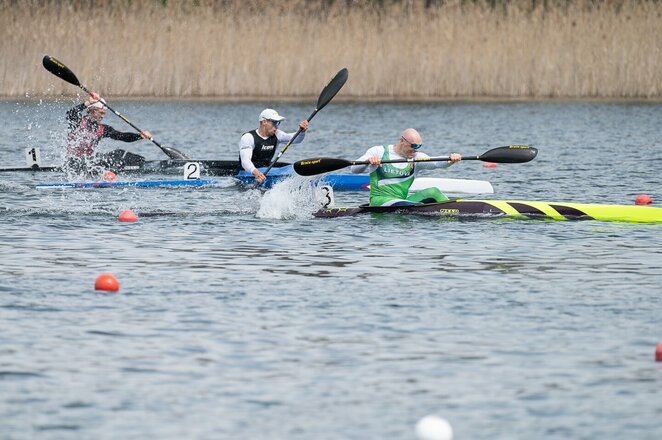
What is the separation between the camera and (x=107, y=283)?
11992 mm

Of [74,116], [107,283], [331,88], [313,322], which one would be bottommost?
[313,322]

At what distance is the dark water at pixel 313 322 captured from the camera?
8305 mm

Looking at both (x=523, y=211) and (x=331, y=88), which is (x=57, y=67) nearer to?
(x=331, y=88)

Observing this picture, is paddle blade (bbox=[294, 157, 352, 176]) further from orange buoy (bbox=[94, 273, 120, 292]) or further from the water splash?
orange buoy (bbox=[94, 273, 120, 292])

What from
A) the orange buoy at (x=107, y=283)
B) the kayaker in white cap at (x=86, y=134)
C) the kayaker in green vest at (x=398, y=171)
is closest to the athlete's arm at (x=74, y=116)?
the kayaker in white cap at (x=86, y=134)

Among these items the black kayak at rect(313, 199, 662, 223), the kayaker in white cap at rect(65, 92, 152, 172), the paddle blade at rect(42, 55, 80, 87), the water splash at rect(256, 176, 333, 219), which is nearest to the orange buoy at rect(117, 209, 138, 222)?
the water splash at rect(256, 176, 333, 219)

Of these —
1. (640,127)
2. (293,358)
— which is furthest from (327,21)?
(293,358)

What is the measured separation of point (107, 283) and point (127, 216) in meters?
5.29

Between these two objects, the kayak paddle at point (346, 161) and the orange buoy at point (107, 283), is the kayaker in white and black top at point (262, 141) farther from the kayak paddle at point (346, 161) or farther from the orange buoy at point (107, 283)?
the orange buoy at point (107, 283)

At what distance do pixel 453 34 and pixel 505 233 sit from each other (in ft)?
70.6

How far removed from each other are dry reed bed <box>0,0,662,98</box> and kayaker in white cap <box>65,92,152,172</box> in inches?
535

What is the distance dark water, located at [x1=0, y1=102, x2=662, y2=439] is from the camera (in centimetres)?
830

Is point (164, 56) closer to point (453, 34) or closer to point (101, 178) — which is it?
point (453, 34)

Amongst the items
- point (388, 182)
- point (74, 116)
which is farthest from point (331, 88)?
point (74, 116)
